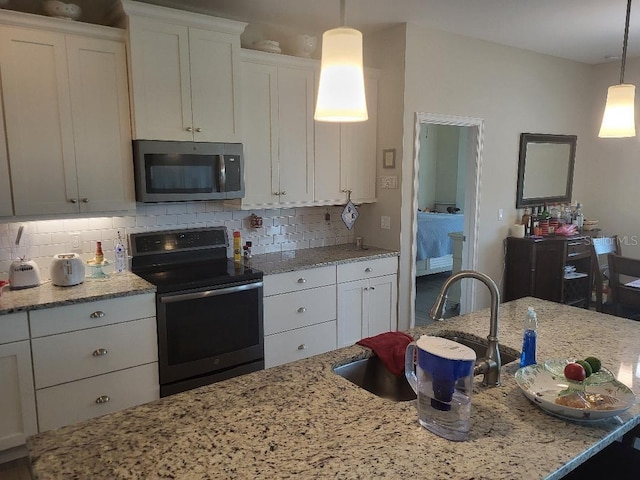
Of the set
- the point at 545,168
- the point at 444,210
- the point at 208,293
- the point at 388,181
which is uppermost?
the point at 545,168

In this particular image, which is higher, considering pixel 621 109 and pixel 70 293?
pixel 621 109

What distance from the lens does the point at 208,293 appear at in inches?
116

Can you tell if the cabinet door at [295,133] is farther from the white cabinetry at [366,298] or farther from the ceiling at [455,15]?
the white cabinetry at [366,298]

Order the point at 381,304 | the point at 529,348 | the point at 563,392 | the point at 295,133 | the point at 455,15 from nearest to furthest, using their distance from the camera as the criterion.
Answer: the point at 563,392 < the point at 529,348 < the point at 455,15 < the point at 295,133 < the point at 381,304

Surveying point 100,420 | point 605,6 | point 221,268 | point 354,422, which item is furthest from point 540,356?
point 605,6

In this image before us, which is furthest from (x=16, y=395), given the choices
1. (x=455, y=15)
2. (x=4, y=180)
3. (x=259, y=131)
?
(x=455, y=15)

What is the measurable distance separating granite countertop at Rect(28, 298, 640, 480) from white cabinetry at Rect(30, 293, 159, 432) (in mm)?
1322

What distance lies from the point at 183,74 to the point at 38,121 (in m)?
0.89

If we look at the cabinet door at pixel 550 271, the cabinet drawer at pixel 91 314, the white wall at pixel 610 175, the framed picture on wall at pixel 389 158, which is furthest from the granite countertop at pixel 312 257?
the white wall at pixel 610 175

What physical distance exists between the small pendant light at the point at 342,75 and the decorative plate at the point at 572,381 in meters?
1.10

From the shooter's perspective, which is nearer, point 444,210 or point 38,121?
point 38,121

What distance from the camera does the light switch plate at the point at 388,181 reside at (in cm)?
392

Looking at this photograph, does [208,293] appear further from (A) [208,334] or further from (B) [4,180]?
(B) [4,180]

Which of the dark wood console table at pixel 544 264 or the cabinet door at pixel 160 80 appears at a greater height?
the cabinet door at pixel 160 80
